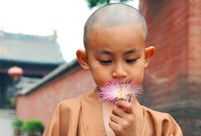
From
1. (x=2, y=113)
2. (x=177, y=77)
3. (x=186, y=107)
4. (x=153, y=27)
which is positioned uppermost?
(x=153, y=27)

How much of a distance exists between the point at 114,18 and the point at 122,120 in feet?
1.25

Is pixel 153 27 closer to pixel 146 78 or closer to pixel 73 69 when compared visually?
pixel 146 78

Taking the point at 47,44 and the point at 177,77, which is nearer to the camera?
the point at 177,77

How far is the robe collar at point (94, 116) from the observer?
1.64m

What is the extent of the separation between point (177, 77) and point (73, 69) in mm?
4932

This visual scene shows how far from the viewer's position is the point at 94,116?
5.49 ft

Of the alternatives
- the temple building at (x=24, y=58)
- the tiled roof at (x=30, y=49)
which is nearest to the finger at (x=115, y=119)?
the temple building at (x=24, y=58)

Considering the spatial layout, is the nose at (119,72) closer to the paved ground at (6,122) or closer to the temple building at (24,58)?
the paved ground at (6,122)

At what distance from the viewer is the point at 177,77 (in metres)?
4.18

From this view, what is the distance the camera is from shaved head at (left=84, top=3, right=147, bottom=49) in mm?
1568

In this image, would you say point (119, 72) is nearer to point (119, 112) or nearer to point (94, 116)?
point (119, 112)

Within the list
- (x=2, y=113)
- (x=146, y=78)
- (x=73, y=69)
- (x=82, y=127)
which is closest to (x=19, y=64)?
(x=2, y=113)

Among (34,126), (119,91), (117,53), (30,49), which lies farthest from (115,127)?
(30,49)

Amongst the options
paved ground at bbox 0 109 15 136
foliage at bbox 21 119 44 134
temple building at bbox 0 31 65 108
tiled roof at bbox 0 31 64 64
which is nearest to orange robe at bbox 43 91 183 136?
foliage at bbox 21 119 44 134
